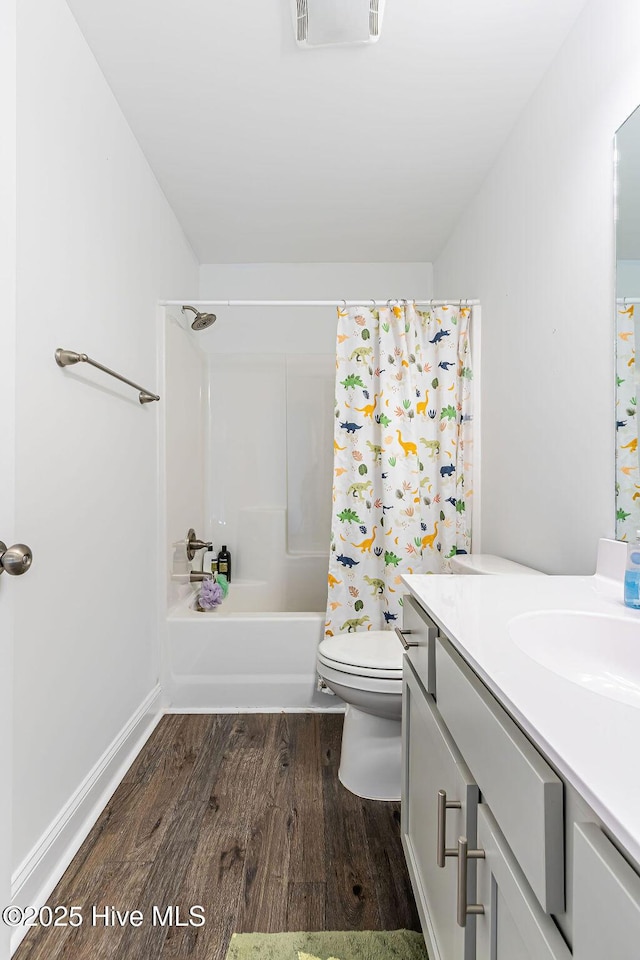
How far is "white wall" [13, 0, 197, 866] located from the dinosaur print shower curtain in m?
0.84

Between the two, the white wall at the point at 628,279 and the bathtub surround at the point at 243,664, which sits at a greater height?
the white wall at the point at 628,279

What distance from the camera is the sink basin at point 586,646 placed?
0.98 metres

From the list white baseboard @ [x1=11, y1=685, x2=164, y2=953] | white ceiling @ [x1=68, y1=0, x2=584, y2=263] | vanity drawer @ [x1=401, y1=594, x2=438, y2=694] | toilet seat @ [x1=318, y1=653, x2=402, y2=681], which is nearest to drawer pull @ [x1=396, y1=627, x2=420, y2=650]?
vanity drawer @ [x1=401, y1=594, x2=438, y2=694]

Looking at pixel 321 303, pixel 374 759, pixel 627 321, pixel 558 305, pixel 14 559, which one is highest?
pixel 321 303

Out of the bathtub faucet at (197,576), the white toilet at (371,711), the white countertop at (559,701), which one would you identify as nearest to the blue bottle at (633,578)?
the white countertop at (559,701)

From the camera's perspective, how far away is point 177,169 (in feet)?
7.82

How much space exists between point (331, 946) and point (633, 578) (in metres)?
1.02

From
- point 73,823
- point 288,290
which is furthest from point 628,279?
point 288,290

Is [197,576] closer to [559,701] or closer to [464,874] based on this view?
[464,874]

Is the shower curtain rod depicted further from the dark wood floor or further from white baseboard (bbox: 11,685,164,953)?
the dark wood floor

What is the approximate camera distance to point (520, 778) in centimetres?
65

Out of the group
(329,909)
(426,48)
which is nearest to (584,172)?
(426,48)

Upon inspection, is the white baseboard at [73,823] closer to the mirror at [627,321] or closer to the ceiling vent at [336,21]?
the mirror at [627,321]

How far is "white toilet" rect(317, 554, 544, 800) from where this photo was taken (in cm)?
183
